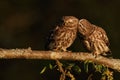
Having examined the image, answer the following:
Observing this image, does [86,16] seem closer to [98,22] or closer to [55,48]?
[98,22]

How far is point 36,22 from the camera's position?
47.4ft

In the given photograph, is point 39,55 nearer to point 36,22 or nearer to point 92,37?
point 92,37

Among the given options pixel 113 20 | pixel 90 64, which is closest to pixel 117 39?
pixel 113 20

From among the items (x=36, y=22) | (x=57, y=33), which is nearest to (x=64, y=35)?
(x=57, y=33)

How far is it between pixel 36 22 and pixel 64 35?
642 cm

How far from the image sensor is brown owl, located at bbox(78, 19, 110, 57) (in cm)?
770

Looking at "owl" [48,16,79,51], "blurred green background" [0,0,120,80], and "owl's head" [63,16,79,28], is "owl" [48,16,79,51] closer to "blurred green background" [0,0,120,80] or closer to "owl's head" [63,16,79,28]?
"owl's head" [63,16,79,28]

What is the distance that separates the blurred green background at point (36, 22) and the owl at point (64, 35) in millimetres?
4566

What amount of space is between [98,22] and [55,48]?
211 inches

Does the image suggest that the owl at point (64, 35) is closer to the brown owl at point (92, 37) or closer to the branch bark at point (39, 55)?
the brown owl at point (92, 37)

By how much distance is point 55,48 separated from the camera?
783 cm

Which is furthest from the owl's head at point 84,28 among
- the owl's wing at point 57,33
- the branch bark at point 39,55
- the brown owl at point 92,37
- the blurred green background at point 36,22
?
the blurred green background at point 36,22

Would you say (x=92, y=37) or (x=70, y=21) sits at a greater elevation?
(x=70, y=21)

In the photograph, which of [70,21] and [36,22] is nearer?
[70,21]
